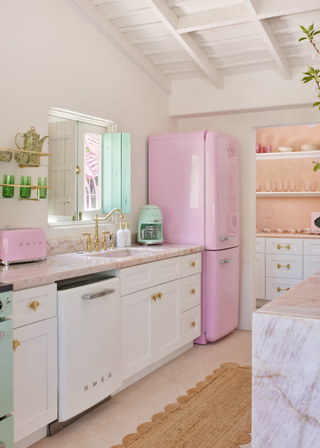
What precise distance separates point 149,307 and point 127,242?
2.49 feet

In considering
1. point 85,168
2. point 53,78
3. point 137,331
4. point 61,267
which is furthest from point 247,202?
point 61,267

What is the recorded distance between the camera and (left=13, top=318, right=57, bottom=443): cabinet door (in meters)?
2.11

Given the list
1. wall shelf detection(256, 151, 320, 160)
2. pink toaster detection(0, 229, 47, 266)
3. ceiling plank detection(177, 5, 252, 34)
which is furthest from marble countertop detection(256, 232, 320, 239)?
pink toaster detection(0, 229, 47, 266)

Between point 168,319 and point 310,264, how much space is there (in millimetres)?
2600

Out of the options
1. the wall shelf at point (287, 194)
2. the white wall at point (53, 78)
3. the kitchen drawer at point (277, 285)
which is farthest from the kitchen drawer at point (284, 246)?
the white wall at point (53, 78)

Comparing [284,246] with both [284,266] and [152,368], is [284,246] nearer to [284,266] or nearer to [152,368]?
[284,266]

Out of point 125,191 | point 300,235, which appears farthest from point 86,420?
point 300,235

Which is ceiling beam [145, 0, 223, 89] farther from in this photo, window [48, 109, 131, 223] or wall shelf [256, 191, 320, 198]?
wall shelf [256, 191, 320, 198]

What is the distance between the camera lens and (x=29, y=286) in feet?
7.12

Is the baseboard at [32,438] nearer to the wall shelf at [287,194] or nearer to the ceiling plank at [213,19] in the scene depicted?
the ceiling plank at [213,19]

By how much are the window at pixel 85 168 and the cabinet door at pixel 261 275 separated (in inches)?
Result: 95.1

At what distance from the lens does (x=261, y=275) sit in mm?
5656

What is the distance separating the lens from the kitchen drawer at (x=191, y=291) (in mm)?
3758

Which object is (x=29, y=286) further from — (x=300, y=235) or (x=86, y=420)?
(x=300, y=235)
